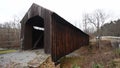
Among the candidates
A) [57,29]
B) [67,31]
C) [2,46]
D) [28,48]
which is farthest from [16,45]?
[57,29]

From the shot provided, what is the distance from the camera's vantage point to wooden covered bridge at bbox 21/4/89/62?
10.1 m

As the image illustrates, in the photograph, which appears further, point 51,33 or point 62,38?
point 62,38

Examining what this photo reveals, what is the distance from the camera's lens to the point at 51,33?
9.99m

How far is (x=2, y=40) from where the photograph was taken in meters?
18.9

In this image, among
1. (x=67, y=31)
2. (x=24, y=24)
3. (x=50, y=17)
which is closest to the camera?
(x=50, y=17)

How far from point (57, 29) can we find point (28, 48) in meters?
3.17

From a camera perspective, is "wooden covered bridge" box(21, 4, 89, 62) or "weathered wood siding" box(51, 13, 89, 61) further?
"weathered wood siding" box(51, 13, 89, 61)

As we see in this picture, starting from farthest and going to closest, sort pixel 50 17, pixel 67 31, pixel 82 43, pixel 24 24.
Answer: pixel 82 43, pixel 67 31, pixel 24 24, pixel 50 17

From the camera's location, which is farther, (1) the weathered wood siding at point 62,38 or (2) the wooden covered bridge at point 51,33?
(1) the weathered wood siding at point 62,38

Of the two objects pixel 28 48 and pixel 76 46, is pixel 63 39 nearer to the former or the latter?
pixel 28 48

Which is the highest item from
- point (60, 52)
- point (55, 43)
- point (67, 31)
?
point (67, 31)

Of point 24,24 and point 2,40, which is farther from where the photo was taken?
point 2,40

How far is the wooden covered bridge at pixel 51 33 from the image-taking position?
33.0ft

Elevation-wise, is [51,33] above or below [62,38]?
above
